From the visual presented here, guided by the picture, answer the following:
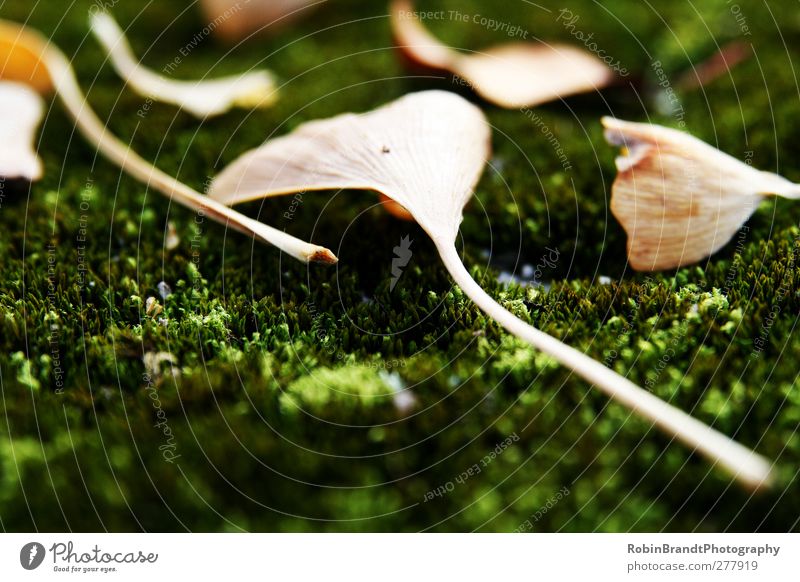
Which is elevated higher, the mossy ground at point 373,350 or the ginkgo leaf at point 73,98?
the ginkgo leaf at point 73,98

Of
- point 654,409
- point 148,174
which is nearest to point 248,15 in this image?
point 148,174

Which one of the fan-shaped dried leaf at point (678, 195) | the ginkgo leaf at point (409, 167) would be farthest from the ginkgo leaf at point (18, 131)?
the fan-shaped dried leaf at point (678, 195)

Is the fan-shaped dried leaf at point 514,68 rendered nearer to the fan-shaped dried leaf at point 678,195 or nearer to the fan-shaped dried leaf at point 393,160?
the fan-shaped dried leaf at point 393,160

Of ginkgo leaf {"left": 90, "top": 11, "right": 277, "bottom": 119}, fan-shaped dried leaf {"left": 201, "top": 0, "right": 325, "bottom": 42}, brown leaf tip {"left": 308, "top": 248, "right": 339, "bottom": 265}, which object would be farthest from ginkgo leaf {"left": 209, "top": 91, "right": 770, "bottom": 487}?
fan-shaped dried leaf {"left": 201, "top": 0, "right": 325, "bottom": 42}

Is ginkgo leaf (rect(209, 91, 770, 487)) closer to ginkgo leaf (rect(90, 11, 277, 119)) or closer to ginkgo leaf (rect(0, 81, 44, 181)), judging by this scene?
ginkgo leaf (rect(0, 81, 44, 181))

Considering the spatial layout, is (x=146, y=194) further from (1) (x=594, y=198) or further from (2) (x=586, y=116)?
(2) (x=586, y=116)
